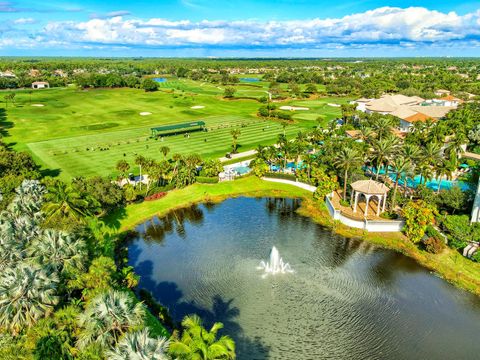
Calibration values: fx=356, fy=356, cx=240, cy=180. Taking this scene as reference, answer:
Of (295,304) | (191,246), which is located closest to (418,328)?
(295,304)

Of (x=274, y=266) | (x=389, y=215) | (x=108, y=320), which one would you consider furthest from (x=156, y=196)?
(x=108, y=320)

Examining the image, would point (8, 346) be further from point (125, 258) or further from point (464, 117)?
point (464, 117)

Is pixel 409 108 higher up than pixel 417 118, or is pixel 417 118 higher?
pixel 409 108

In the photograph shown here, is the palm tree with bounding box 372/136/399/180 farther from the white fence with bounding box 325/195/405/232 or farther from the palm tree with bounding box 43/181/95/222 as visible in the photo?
the palm tree with bounding box 43/181/95/222

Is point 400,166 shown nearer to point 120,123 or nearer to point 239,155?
point 239,155

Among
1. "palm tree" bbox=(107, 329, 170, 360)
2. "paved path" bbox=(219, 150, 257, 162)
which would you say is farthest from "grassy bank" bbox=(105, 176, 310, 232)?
"palm tree" bbox=(107, 329, 170, 360)
